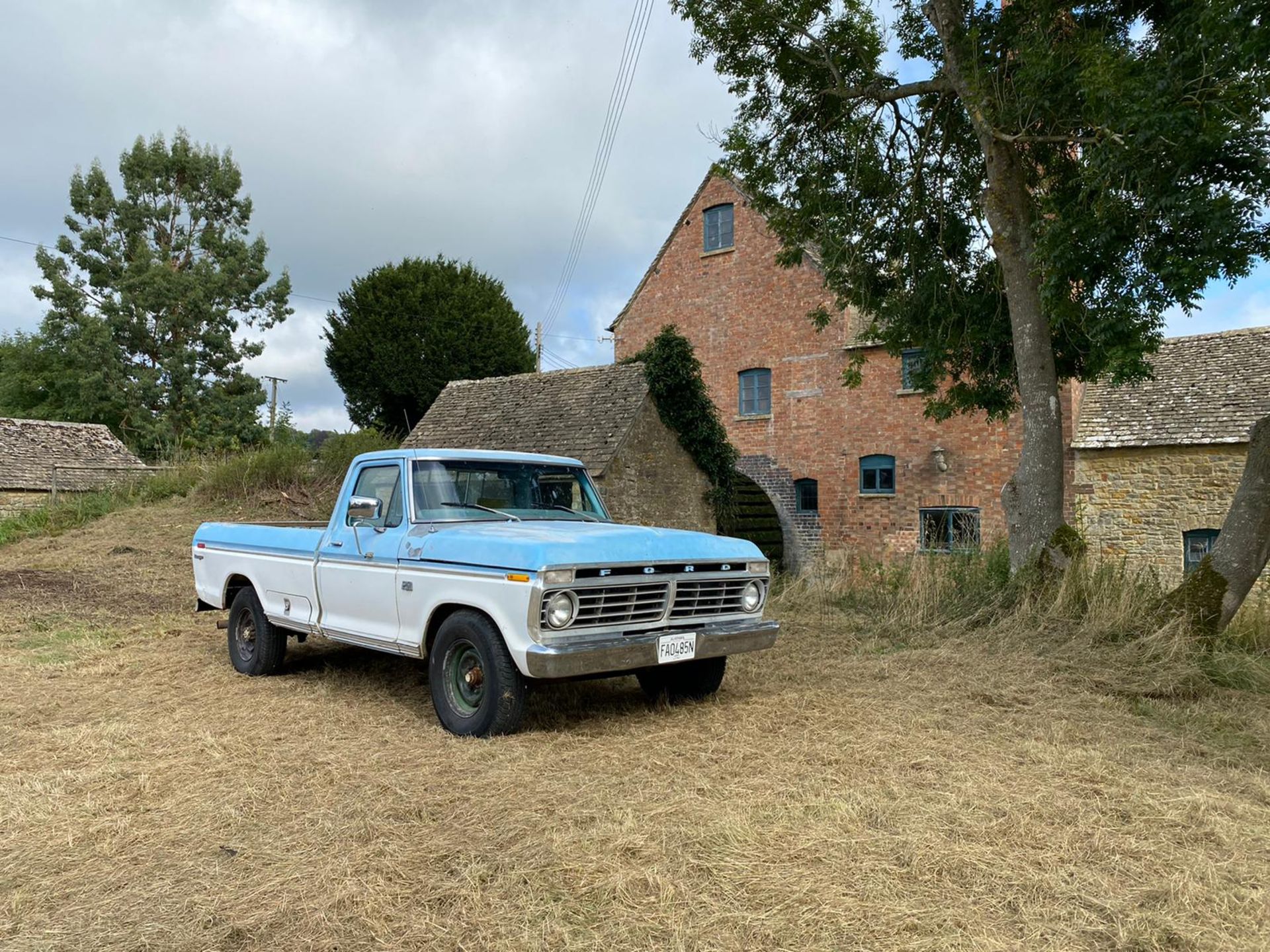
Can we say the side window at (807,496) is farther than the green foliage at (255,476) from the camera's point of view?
Yes

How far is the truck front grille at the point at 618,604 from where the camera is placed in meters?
5.25

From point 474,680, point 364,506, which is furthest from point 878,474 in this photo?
point 474,680

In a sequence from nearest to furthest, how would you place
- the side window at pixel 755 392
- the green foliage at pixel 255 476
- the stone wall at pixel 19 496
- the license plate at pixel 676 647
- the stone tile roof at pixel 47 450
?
the license plate at pixel 676 647
the green foliage at pixel 255 476
the side window at pixel 755 392
the stone wall at pixel 19 496
the stone tile roof at pixel 47 450

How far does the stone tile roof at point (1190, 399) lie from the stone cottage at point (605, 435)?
913 cm

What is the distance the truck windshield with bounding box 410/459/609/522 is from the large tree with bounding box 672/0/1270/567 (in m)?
5.15

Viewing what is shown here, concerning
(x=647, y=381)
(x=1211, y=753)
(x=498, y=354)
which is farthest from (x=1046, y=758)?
(x=498, y=354)

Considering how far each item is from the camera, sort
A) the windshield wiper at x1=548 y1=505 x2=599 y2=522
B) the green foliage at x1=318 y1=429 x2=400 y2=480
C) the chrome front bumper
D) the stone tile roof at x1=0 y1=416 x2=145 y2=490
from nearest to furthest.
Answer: the chrome front bumper < the windshield wiper at x1=548 y1=505 x2=599 y2=522 < the green foliage at x1=318 y1=429 x2=400 y2=480 < the stone tile roof at x1=0 y1=416 x2=145 y2=490

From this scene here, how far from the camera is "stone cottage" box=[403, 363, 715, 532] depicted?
1775 centimetres

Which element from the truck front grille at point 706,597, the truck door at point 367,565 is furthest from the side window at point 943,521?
the truck door at point 367,565

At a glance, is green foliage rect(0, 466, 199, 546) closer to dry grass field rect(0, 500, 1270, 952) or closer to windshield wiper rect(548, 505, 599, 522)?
dry grass field rect(0, 500, 1270, 952)

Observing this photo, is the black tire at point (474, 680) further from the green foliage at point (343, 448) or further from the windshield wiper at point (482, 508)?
the green foliage at point (343, 448)

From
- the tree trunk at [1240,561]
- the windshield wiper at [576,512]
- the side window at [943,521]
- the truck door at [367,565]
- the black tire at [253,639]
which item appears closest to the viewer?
the truck door at [367,565]

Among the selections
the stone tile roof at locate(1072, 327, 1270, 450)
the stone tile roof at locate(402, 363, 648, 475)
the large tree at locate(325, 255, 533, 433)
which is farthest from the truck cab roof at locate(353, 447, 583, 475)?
the large tree at locate(325, 255, 533, 433)

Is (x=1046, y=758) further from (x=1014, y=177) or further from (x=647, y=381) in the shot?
(x=647, y=381)
